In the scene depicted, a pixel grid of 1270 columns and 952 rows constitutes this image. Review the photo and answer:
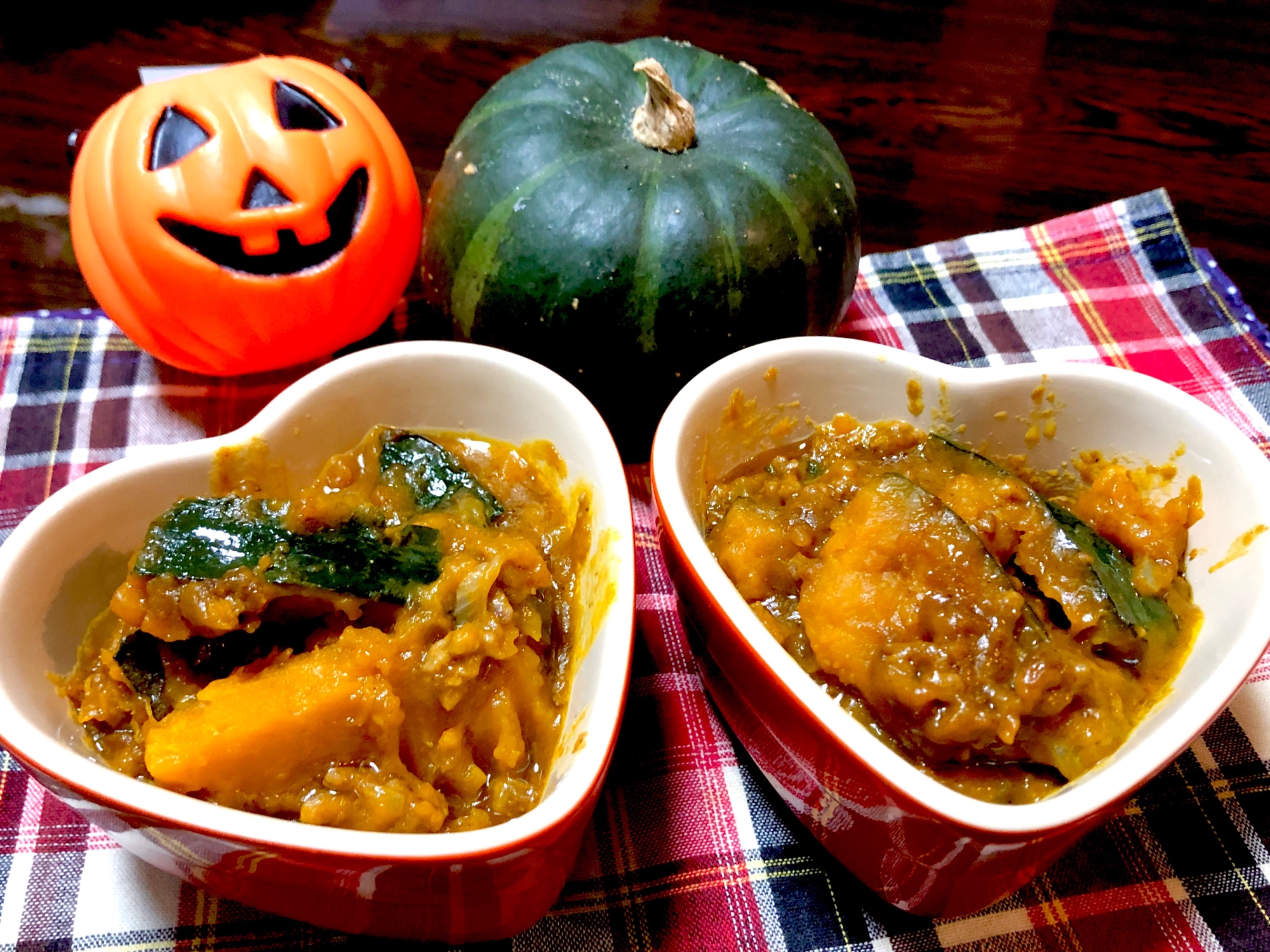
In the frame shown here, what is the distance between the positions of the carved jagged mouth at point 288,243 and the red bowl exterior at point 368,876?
2.52 feet

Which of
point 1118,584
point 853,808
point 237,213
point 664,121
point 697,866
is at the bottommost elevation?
point 697,866

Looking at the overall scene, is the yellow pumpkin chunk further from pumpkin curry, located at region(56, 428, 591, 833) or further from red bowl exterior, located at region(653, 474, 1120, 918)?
red bowl exterior, located at region(653, 474, 1120, 918)

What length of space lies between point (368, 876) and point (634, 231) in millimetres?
832

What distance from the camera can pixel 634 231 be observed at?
121 centimetres

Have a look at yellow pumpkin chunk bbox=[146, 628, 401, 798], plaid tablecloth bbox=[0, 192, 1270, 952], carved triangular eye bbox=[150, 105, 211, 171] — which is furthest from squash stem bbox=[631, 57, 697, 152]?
yellow pumpkin chunk bbox=[146, 628, 401, 798]

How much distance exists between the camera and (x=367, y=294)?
4.44 ft

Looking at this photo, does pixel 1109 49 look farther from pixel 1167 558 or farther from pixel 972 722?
pixel 972 722

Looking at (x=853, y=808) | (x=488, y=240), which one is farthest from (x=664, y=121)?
(x=853, y=808)

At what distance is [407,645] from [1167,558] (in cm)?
75

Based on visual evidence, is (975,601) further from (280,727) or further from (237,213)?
(237,213)

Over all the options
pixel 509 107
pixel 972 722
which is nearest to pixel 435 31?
pixel 509 107

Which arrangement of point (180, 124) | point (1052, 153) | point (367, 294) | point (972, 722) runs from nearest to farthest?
point (972, 722) < point (180, 124) < point (367, 294) < point (1052, 153)

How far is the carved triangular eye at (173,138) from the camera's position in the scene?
4.08 feet

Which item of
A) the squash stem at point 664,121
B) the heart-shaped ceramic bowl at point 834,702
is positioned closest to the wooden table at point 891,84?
the squash stem at point 664,121
